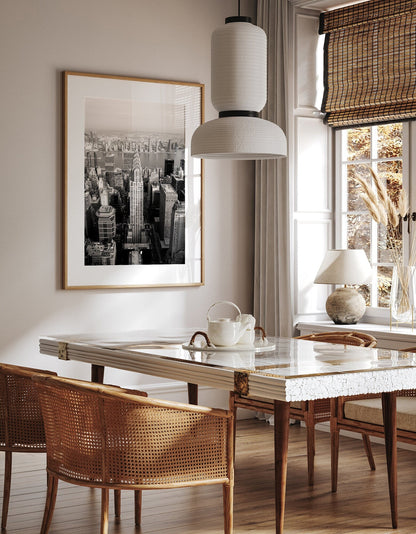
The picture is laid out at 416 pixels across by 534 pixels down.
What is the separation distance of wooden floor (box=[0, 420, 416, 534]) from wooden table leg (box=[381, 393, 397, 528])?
0.11m

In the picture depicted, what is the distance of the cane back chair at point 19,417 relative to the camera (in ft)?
12.1

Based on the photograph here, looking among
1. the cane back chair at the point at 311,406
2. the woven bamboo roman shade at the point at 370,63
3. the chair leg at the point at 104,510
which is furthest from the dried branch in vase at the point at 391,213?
the chair leg at the point at 104,510

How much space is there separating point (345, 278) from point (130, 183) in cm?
151

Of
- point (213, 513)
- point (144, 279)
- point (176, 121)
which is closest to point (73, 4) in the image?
point (176, 121)

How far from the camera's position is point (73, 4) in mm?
5621

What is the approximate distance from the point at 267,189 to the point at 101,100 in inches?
52.1

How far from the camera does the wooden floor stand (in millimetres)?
3850

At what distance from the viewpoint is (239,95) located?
386cm

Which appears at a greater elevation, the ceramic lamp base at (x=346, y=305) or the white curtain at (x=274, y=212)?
the white curtain at (x=274, y=212)

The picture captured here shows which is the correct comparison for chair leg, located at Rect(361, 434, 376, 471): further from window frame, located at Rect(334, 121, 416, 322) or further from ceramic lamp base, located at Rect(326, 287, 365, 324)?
window frame, located at Rect(334, 121, 416, 322)

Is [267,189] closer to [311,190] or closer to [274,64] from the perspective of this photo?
[311,190]

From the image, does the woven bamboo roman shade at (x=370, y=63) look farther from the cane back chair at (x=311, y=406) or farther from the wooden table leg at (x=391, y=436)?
the wooden table leg at (x=391, y=436)

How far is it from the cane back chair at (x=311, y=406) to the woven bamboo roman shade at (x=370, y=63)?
1.70 m

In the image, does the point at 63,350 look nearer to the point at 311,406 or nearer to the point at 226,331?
the point at 226,331
